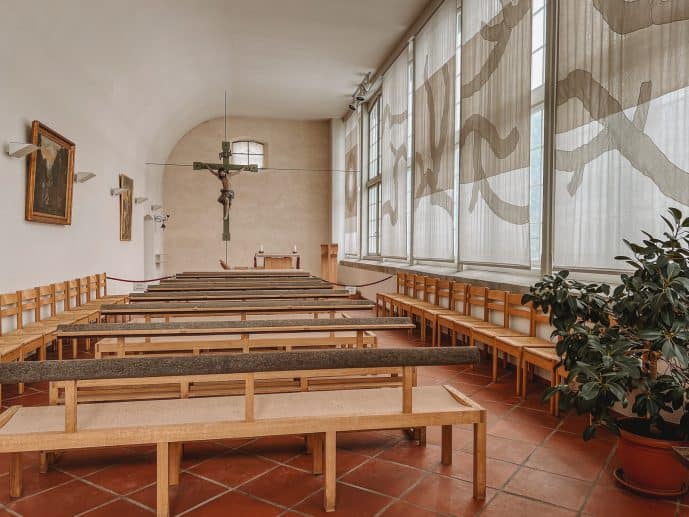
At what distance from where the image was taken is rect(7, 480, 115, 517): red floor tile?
2.19 m

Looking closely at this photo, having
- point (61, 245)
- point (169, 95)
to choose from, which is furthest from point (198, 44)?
point (61, 245)

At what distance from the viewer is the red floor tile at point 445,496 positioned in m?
2.23

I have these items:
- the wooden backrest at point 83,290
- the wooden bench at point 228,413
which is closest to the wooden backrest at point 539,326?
the wooden bench at point 228,413

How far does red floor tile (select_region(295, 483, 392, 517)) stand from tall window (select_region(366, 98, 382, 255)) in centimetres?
889

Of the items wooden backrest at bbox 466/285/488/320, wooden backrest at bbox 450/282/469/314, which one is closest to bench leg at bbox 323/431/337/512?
wooden backrest at bbox 466/285/488/320

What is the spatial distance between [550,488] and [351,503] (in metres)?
0.96

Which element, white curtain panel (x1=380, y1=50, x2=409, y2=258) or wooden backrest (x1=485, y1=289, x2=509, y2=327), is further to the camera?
white curtain panel (x1=380, y1=50, x2=409, y2=258)

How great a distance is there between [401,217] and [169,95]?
5.29m

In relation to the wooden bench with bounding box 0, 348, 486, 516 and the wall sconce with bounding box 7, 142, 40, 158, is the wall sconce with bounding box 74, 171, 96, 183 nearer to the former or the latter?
the wall sconce with bounding box 7, 142, 40, 158

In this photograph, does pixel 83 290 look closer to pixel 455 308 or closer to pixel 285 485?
pixel 455 308

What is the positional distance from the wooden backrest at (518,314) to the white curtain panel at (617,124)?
0.47 meters

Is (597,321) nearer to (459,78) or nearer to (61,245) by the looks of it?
(459,78)

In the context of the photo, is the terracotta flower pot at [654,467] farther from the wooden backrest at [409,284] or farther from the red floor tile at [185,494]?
the wooden backrest at [409,284]

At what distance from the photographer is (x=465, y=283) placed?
6102mm
